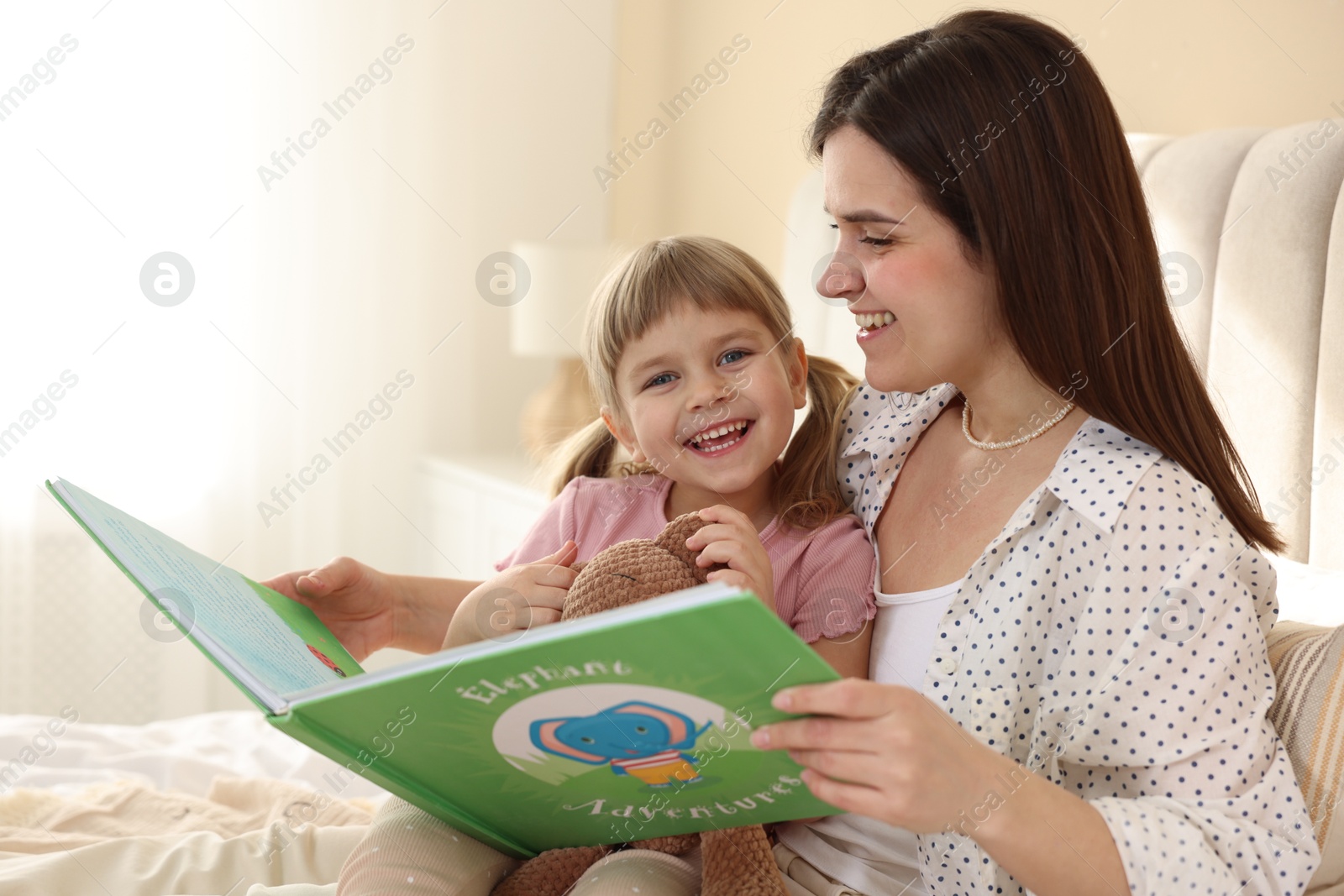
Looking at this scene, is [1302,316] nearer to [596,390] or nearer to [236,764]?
[596,390]

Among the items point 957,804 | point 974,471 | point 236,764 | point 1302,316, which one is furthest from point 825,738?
point 236,764

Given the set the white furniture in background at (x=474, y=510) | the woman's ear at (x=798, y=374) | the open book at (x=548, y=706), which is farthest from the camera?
the white furniture in background at (x=474, y=510)

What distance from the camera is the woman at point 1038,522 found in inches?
32.4

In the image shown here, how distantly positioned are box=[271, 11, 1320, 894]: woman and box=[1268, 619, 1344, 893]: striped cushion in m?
0.03

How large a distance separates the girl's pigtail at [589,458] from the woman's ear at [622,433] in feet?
0.32

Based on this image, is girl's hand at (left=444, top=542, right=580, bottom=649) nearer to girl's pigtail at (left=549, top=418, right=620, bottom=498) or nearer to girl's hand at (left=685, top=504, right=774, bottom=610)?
girl's hand at (left=685, top=504, right=774, bottom=610)

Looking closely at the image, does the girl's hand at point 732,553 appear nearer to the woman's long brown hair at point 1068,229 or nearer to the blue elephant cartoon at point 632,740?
the blue elephant cartoon at point 632,740

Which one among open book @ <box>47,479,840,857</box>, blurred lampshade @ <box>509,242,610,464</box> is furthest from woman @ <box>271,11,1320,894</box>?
blurred lampshade @ <box>509,242,610,464</box>

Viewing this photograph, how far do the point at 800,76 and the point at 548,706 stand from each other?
2.38 meters

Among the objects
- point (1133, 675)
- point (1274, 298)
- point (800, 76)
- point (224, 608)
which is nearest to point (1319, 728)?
point (1133, 675)

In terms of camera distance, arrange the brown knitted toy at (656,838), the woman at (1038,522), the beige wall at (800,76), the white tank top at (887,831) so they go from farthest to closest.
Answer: the beige wall at (800,76) < the white tank top at (887,831) < the brown knitted toy at (656,838) < the woman at (1038,522)

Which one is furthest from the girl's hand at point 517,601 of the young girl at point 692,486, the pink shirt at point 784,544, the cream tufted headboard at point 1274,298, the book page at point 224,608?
the cream tufted headboard at point 1274,298

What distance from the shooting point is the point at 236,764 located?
5.27 feet

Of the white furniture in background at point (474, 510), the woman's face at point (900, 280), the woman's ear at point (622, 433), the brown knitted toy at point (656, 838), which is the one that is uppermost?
the woman's face at point (900, 280)
